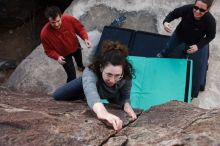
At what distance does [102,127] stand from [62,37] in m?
2.53

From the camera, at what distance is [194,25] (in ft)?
16.9

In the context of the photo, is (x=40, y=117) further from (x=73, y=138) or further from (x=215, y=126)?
(x=215, y=126)

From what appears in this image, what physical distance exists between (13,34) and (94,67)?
290 inches

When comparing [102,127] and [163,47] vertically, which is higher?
[102,127]

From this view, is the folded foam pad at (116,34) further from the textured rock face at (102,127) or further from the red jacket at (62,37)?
the textured rock face at (102,127)

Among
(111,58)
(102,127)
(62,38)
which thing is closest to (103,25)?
(62,38)

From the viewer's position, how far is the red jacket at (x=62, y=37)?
214 inches

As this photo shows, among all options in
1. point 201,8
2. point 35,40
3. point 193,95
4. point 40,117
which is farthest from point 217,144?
point 35,40

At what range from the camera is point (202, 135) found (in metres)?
3.01

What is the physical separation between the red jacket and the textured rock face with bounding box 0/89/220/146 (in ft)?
6.22

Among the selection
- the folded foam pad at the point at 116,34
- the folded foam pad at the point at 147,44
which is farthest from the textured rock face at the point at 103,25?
the folded foam pad at the point at 147,44

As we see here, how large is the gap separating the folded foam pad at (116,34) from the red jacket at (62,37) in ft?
4.52

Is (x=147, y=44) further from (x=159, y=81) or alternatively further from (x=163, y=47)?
(x=159, y=81)

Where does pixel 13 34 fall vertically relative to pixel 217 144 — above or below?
below
